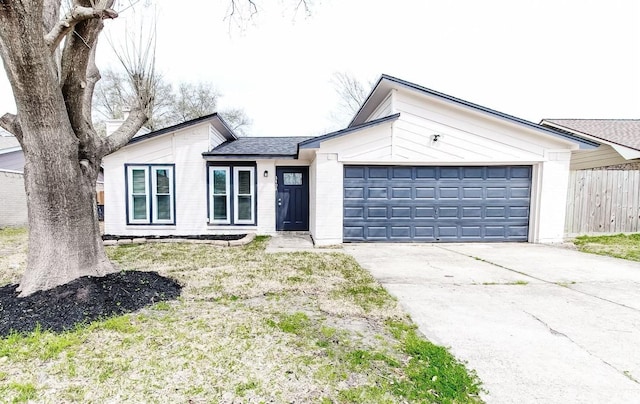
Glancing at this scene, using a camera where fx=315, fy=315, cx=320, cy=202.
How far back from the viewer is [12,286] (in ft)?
13.9

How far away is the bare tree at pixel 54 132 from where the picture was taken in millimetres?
3375

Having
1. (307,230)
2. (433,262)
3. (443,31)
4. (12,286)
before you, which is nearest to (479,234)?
(433,262)

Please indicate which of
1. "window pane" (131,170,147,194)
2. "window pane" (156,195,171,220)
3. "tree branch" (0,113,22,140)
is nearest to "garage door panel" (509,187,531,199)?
"window pane" (156,195,171,220)

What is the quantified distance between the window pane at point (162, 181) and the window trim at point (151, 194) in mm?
84

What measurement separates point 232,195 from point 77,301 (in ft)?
21.4

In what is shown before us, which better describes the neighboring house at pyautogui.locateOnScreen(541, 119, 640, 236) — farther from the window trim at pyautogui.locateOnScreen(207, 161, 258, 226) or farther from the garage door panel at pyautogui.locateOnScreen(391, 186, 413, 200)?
the window trim at pyautogui.locateOnScreen(207, 161, 258, 226)

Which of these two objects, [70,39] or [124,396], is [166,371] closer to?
[124,396]

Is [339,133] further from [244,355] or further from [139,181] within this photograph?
[139,181]

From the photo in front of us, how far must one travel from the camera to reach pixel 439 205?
8.55m

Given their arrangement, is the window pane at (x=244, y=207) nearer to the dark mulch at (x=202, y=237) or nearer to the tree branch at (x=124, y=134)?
the dark mulch at (x=202, y=237)

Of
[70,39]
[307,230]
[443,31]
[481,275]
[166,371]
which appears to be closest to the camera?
[166,371]

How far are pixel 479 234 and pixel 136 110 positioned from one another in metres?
8.55

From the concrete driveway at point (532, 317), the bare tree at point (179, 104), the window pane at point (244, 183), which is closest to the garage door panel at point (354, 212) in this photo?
the concrete driveway at point (532, 317)

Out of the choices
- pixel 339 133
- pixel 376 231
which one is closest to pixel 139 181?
pixel 339 133
